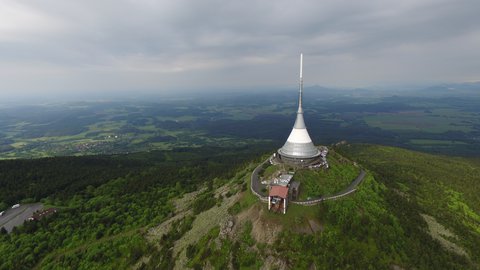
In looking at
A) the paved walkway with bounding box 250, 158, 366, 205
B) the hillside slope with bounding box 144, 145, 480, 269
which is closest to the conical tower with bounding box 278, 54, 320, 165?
the paved walkway with bounding box 250, 158, 366, 205

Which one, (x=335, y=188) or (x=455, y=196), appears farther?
(x=455, y=196)

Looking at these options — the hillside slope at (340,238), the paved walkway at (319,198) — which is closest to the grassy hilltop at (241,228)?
the hillside slope at (340,238)

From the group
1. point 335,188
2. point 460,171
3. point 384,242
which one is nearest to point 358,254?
point 384,242

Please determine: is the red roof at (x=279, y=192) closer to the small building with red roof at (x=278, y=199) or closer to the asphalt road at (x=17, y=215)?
the small building with red roof at (x=278, y=199)

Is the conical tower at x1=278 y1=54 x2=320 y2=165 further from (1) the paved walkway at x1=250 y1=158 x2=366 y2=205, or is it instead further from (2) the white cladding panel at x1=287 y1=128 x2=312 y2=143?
(1) the paved walkway at x1=250 y1=158 x2=366 y2=205

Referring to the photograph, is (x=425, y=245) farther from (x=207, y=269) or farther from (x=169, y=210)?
(x=169, y=210)
